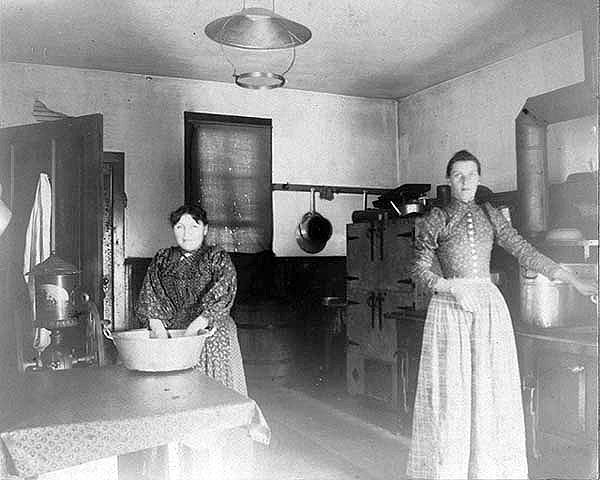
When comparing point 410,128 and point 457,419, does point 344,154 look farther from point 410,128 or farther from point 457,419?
point 457,419

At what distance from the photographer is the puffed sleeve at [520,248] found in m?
3.42

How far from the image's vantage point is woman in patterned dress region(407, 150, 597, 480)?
3332 mm

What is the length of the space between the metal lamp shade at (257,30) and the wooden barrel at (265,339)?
11.3 ft

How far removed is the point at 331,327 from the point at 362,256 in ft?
3.69

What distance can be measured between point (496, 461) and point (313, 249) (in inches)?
163

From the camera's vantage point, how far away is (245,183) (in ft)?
22.7

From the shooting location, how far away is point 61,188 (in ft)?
17.0

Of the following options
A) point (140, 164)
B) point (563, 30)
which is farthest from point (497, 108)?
point (140, 164)

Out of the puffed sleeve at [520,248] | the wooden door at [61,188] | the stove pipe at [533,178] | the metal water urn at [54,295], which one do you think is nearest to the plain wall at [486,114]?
the stove pipe at [533,178]

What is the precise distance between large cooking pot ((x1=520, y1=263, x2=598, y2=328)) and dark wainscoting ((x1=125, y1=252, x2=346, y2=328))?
304cm

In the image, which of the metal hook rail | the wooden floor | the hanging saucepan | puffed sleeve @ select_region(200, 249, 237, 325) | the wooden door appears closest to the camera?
puffed sleeve @ select_region(200, 249, 237, 325)

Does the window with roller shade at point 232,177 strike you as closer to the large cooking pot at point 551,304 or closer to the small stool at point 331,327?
the small stool at point 331,327

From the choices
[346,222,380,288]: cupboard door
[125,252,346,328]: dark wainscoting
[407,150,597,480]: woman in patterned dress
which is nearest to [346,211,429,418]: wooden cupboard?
[346,222,380,288]: cupboard door

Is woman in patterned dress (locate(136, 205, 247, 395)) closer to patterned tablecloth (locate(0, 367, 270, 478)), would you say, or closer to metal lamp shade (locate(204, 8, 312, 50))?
metal lamp shade (locate(204, 8, 312, 50))
